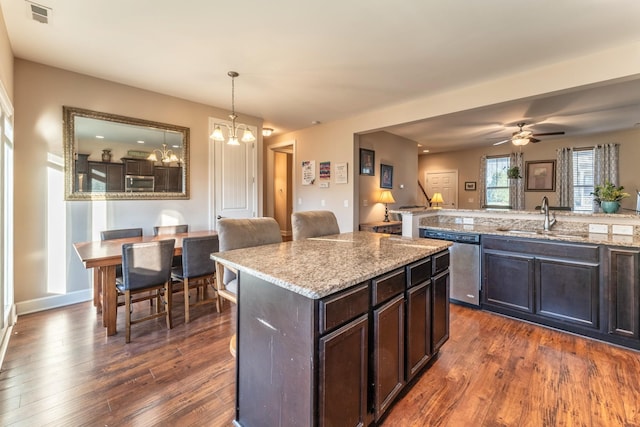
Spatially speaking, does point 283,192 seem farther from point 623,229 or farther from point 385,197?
point 623,229

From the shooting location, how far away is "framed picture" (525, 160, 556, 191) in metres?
7.07

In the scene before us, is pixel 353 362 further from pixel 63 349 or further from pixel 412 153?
pixel 412 153

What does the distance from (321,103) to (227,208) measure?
89.3 inches

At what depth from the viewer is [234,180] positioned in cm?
480

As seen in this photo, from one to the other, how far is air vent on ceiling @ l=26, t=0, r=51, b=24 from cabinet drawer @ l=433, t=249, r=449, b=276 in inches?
141

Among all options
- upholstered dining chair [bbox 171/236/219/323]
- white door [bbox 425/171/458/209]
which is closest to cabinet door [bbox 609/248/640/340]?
upholstered dining chair [bbox 171/236/219/323]

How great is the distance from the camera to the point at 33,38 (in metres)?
2.66

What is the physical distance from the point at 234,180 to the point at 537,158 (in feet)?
24.5

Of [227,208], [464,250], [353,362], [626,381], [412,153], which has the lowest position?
[626,381]

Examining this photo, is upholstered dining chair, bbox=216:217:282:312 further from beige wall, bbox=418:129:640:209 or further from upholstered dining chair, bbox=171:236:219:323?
beige wall, bbox=418:129:640:209

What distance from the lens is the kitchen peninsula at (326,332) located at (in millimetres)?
1180

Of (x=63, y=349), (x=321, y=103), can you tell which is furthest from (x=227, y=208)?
(x=63, y=349)

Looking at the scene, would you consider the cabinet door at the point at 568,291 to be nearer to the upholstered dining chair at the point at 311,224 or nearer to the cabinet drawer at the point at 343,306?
the upholstered dining chair at the point at 311,224

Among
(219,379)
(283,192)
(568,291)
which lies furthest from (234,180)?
(568,291)
